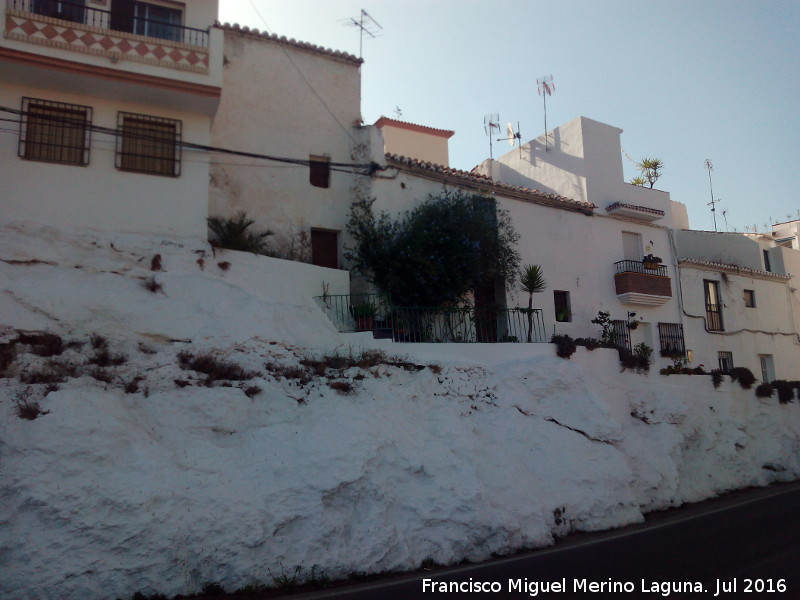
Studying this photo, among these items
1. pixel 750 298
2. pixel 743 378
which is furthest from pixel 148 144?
pixel 750 298

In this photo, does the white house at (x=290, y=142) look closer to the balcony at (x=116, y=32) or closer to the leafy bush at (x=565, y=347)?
the balcony at (x=116, y=32)

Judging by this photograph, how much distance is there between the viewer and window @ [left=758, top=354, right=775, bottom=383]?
24633mm

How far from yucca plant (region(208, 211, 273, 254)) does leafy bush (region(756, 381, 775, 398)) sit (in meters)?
14.3

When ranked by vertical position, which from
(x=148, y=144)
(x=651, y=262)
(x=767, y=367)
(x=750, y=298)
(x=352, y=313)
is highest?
(x=148, y=144)

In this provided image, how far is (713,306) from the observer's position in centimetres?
2344

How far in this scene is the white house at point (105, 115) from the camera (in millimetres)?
12062

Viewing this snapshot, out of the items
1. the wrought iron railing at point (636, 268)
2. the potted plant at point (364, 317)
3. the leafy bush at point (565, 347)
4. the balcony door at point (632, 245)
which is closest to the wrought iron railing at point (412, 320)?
the potted plant at point (364, 317)

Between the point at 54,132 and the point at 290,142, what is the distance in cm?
547

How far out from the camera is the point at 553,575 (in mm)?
8094

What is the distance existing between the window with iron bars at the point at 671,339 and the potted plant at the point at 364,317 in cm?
1195

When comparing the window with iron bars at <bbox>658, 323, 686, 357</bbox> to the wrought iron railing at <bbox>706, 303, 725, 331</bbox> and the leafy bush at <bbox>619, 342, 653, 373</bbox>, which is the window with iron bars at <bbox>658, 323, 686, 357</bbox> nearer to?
the wrought iron railing at <bbox>706, 303, 725, 331</bbox>

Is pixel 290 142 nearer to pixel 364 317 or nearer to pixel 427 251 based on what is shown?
pixel 427 251

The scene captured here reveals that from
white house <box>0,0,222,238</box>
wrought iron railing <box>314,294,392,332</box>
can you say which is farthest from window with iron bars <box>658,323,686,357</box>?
white house <box>0,0,222,238</box>

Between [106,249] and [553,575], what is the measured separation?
9.48 metres
